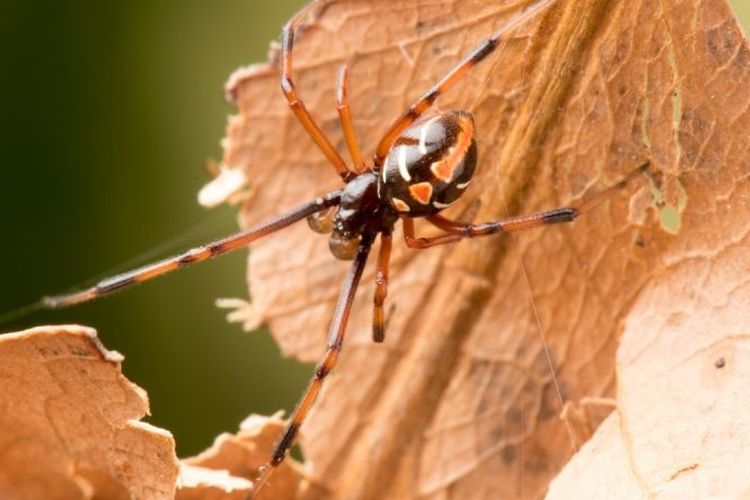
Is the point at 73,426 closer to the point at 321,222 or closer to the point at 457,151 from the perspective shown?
the point at 321,222

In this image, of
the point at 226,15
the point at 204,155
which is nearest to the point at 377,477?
the point at 204,155

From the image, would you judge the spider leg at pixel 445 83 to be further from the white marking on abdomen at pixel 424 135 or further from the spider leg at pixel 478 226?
the spider leg at pixel 478 226

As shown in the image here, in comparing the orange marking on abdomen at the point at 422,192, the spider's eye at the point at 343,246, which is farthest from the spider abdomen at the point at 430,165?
the spider's eye at the point at 343,246

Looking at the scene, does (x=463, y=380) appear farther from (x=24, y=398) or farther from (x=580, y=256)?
(x=24, y=398)

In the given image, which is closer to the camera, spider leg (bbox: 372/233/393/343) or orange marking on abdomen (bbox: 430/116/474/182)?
orange marking on abdomen (bbox: 430/116/474/182)

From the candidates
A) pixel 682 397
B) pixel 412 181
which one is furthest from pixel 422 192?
pixel 682 397

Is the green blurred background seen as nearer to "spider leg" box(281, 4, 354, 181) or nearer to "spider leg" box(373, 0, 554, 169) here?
"spider leg" box(281, 4, 354, 181)

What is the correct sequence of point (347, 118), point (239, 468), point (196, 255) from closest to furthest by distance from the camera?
point (239, 468) < point (347, 118) < point (196, 255)

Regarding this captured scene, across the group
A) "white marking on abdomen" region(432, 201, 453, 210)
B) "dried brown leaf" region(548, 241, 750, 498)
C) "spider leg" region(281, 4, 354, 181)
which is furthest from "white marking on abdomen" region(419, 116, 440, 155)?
"dried brown leaf" region(548, 241, 750, 498)
